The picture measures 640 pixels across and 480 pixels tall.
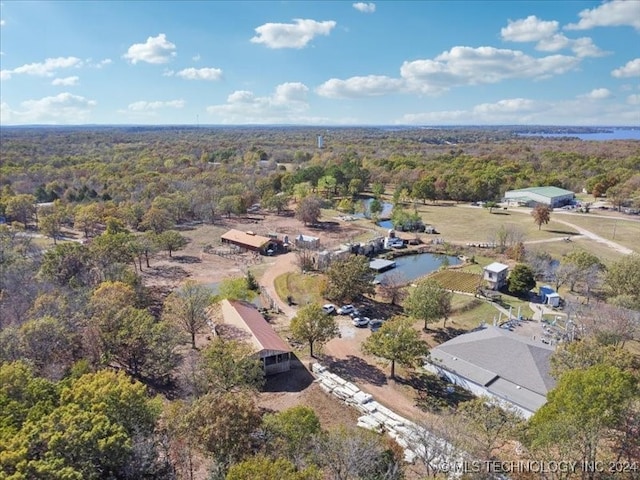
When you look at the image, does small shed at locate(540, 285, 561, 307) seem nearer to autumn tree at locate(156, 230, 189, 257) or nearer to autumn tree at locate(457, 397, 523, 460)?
autumn tree at locate(457, 397, 523, 460)

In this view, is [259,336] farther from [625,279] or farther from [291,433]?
[625,279]

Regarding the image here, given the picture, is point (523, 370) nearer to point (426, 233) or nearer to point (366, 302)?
point (366, 302)

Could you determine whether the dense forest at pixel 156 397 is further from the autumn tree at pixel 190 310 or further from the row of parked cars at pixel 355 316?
the row of parked cars at pixel 355 316

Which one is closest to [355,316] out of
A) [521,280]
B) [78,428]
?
[521,280]

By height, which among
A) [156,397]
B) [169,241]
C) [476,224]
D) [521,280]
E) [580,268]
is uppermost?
[580,268]

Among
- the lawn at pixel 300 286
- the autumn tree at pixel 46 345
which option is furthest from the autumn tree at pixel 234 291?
the autumn tree at pixel 46 345

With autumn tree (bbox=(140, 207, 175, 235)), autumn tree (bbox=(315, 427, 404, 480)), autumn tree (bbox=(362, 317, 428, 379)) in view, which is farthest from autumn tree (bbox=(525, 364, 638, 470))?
autumn tree (bbox=(140, 207, 175, 235))
